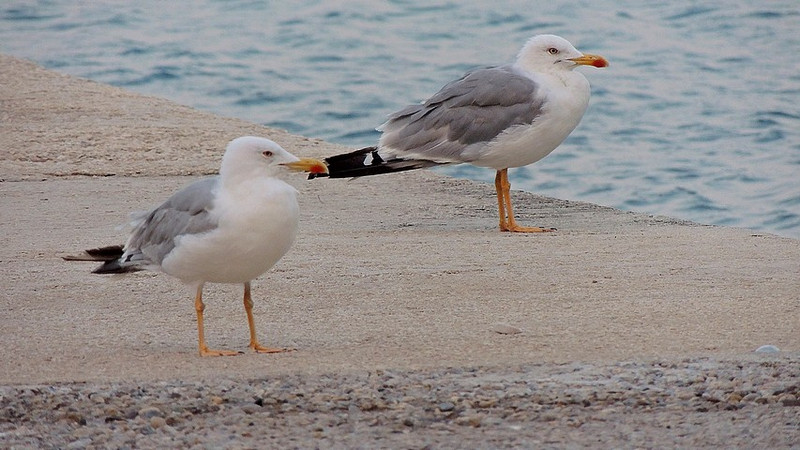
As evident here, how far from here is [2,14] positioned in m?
20.9

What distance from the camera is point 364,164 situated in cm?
745

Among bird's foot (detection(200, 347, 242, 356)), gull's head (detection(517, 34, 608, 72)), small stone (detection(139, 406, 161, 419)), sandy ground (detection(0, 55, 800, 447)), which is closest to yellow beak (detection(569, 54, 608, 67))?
gull's head (detection(517, 34, 608, 72))

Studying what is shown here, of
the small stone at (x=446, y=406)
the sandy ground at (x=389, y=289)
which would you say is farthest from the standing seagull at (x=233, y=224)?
the small stone at (x=446, y=406)

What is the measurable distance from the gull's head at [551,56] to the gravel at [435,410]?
3.21m

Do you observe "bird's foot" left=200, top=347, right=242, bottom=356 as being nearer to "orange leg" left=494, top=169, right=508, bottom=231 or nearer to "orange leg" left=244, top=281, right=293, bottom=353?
"orange leg" left=244, top=281, right=293, bottom=353

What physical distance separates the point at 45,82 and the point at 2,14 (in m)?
11.1

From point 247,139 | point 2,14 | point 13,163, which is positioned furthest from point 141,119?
point 2,14

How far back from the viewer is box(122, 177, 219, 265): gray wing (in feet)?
15.2

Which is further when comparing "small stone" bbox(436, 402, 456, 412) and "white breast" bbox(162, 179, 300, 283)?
"white breast" bbox(162, 179, 300, 283)

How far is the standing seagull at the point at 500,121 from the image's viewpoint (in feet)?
23.5

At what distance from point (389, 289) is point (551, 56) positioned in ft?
7.44

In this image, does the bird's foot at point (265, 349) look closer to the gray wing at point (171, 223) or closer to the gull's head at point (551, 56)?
the gray wing at point (171, 223)

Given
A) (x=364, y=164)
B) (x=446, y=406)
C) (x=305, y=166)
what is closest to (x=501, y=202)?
(x=364, y=164)

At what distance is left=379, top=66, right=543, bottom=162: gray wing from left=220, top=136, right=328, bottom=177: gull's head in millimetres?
2672
